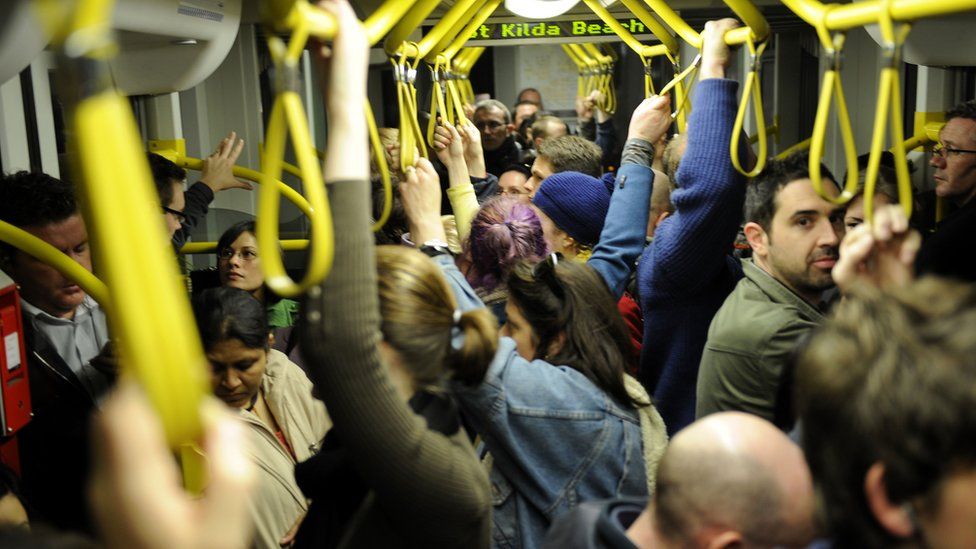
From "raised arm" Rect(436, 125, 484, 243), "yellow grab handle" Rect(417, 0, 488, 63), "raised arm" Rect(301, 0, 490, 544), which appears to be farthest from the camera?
"raised arm" Rect(436, 125, 484, 243)

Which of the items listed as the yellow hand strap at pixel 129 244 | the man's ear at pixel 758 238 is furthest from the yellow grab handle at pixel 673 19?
the yellow hand strap at pixel 129 244

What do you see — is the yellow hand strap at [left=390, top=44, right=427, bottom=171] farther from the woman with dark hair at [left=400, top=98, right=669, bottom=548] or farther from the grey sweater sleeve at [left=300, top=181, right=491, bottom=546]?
the grey sweater sleeve at [left=300, top=181, right=491, bottom=546]

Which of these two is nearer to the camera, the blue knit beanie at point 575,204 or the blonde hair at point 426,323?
A: the blonde hair at point 426,323

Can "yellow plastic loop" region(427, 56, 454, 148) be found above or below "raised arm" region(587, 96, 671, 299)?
above

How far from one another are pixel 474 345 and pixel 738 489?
1.39ft

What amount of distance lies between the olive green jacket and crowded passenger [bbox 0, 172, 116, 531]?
125cm

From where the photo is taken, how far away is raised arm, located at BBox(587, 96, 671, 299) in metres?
2.31

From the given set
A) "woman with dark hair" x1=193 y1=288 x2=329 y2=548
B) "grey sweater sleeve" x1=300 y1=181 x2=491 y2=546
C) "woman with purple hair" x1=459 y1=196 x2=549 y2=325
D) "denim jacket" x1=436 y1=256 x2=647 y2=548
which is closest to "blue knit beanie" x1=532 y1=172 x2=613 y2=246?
"woman with purple hair" x1=459 y1=196 x2=549 y2=325

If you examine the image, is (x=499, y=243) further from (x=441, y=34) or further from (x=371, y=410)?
(x=371, y=410)

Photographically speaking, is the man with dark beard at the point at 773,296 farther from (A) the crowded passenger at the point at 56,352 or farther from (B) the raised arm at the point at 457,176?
(A) the crowded passenger at the point at 56,352

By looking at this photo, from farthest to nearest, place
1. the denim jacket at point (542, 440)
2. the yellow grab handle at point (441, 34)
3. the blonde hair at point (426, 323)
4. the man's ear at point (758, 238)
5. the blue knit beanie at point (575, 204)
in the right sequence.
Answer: the blue knit beanie at point (575, 204) < the yellow grab handle at point (441, 34) < the man's ear at point (758, 238) < the denim jacket at point (542, 440) < the blonde hair at point (426, 323)

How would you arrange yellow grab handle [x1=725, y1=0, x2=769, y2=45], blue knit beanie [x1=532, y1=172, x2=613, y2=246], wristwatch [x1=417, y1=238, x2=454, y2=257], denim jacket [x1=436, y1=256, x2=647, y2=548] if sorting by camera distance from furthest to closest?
blue knit beanie [x1=532, y1=172, x2=613, y2=246], wristwatch [x1=417, y1=238, x2=454, y2=257], denim jacket [x1=436, y1=256, x2=647, y2=548], yellow grab handle [x1=725, y1=0, x2=769, y2=45]

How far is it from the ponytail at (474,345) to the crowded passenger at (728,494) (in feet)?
0.95

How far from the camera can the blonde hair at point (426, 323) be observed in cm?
135
